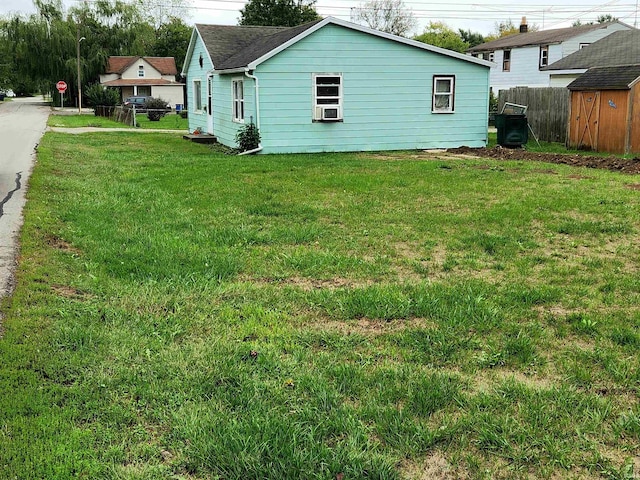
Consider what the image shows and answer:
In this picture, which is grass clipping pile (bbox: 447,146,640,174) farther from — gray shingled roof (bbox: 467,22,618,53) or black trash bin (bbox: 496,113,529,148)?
gray shingled roof (bbox: 467,22,618,53)

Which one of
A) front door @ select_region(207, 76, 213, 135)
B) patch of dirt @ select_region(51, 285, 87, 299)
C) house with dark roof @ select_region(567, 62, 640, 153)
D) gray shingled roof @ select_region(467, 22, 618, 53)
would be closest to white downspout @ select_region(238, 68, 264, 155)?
front door @ select_region(207, 76, 213, 135)

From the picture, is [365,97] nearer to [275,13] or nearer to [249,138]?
[249,138]

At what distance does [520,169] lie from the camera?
45.2 ft

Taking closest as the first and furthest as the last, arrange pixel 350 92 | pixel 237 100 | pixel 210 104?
pixel 350 92, pixel 237 100, pixel 210 104

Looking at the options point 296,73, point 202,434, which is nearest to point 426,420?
point 202,434

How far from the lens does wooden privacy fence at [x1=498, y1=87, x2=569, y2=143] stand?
21125 mm

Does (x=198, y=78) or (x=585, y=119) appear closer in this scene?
(x=585, y=119)

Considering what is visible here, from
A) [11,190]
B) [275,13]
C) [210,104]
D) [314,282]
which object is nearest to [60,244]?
[314,282]

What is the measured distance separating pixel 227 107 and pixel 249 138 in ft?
9.71

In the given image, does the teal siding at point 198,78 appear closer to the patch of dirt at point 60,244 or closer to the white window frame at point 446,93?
the white window frame at point 446,93

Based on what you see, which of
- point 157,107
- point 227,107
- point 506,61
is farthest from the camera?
point 157,107

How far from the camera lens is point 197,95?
79.5 feet

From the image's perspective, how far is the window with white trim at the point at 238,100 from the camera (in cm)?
1839

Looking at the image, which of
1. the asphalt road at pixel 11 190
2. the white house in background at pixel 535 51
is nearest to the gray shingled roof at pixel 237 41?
the asphalt road at pixel 11 190
